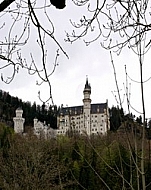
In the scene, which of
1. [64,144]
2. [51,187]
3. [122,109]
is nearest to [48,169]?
[51,187]

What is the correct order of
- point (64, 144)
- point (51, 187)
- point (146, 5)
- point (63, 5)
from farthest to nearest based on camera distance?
point (64, 144)
point (51, 187)
point (146, 5)
point (63, 5)

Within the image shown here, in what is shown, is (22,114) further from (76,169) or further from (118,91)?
(118,91)

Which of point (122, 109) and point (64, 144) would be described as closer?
point (122, 109)

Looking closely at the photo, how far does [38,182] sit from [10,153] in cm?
380

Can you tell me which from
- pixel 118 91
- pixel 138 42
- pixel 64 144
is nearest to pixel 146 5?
pixel 138 42

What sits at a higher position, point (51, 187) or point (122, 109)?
point (122, 109)

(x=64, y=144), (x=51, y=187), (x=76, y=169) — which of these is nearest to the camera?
(x=51, y=187)

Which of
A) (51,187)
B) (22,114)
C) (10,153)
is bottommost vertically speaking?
(51,187)

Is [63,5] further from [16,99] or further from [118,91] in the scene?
[16,99]

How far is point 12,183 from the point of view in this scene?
65.1 feet

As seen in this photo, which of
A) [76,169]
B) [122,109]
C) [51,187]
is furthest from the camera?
[76,169]

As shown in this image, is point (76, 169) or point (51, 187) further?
point (76, 169)

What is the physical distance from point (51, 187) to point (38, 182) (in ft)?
9.40

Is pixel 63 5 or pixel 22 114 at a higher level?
pixel 22 114
